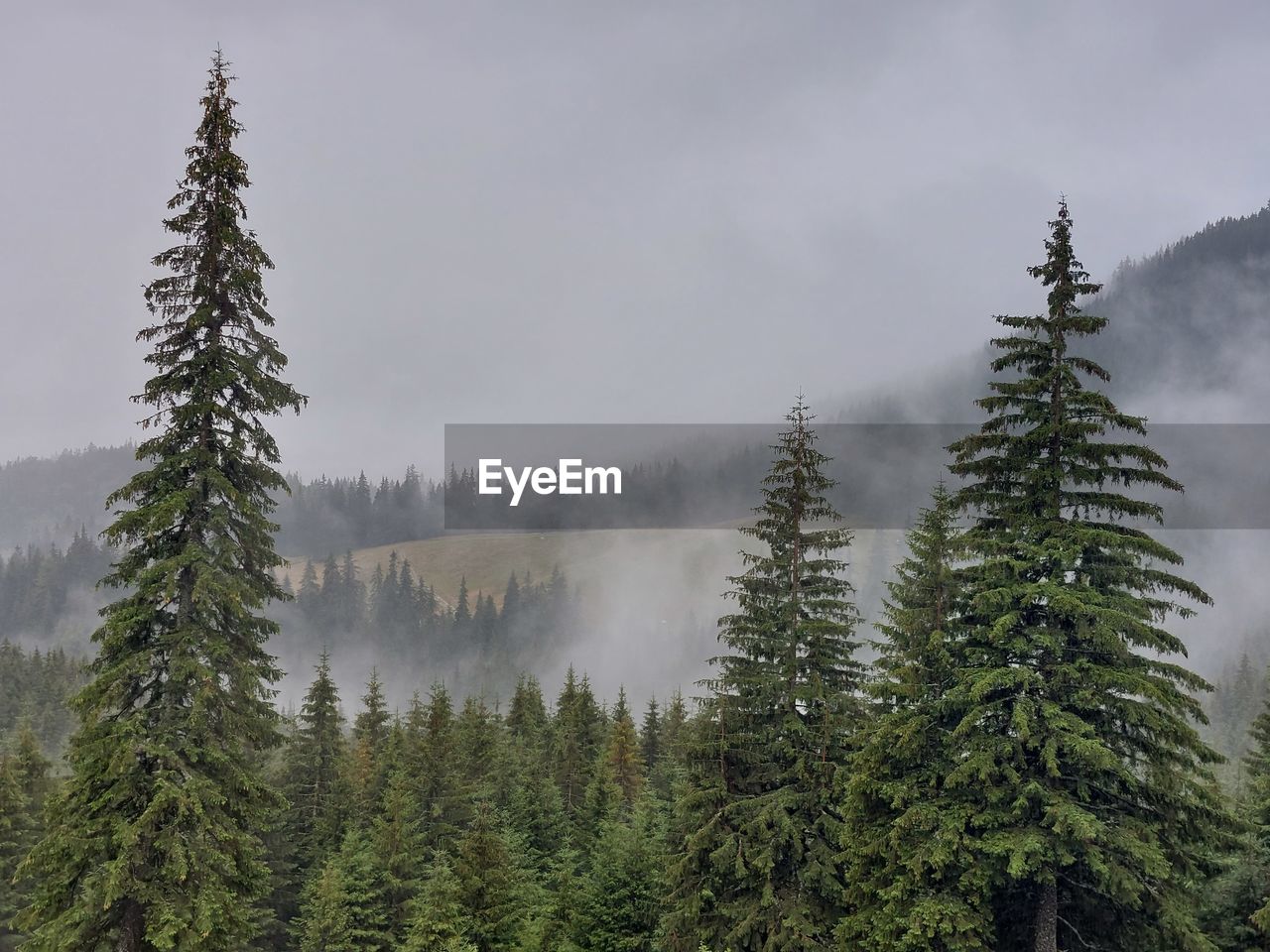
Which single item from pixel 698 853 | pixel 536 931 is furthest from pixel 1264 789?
pixel 536 931

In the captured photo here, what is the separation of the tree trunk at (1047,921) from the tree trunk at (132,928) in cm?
1771

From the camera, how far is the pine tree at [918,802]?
16.2 metres

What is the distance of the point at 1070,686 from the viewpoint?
1667 centimetres

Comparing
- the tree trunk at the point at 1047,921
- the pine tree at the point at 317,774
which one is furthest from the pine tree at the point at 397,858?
the tree trunk at the point at 1047,921

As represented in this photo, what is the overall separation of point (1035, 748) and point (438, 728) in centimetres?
3280

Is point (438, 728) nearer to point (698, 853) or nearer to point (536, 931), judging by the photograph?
point (536, 931)

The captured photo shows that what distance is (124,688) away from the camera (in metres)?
15.7

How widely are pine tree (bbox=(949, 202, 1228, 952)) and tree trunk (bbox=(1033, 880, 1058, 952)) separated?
0.09ft

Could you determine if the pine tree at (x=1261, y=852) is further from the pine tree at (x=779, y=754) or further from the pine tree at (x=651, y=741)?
the pine tree at (x=651, y=741)

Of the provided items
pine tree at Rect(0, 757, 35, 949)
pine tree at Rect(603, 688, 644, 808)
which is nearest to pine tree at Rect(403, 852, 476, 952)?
pine tree at Rect(0, 757, 35, 949)

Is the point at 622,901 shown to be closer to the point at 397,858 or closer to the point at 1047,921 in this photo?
the point at 397,858

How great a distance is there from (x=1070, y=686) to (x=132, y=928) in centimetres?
1920

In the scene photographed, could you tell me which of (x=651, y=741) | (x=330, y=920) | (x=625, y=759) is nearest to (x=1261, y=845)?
(x=330, y=920)

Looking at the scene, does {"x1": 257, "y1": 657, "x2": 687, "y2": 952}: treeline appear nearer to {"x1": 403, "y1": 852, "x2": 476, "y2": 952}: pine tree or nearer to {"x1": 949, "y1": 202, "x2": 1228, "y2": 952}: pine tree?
{"x1": 403, "y1": 852, "x2": 476, "y2": 952}: pine tree
